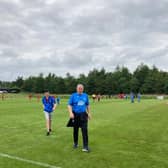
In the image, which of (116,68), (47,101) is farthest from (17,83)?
(47,101)

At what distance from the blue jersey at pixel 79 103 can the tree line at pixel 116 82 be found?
10374 cm

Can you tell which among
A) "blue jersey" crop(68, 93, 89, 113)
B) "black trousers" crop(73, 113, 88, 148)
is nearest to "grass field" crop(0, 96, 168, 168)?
"black trousers" crop(73, 113, 88, 148)

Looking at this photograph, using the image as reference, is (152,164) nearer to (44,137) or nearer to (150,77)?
(44,137)

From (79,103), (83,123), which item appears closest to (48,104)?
(79,103)

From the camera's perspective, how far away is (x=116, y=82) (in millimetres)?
118438

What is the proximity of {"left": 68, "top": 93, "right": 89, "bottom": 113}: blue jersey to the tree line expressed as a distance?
104 meters

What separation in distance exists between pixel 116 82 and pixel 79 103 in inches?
4379

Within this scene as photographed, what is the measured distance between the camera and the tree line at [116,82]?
11225cm

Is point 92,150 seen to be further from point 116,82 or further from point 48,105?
point 116,82

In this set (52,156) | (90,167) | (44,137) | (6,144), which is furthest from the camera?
(44,137)

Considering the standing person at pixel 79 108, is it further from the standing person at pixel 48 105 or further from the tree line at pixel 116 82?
the tree line at pixel 116 82

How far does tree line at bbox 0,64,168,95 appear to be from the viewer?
112 metres

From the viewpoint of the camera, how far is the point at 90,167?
20.7 feet

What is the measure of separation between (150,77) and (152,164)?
109937mm
